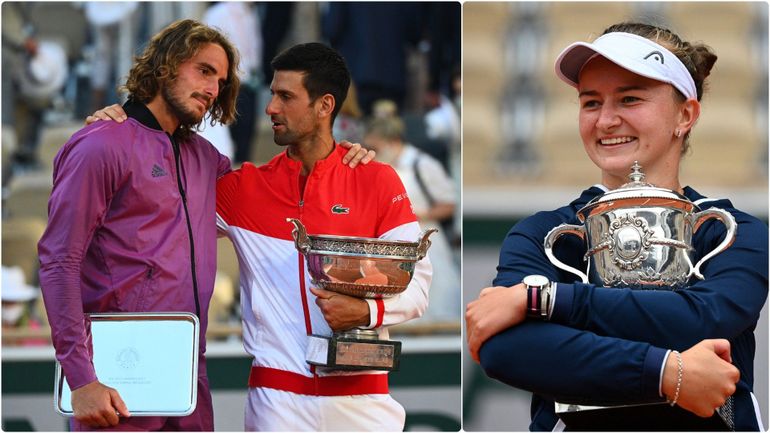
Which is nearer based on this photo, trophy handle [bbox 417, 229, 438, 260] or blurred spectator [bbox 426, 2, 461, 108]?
trophy handle [bbox 417, 229, 438, 260]

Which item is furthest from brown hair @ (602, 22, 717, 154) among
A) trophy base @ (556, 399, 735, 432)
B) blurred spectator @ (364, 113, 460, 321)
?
blurred spectator @ (364, 113, 460, 321)

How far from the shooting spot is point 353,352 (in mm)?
3074

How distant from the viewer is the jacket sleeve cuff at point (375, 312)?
309 cm

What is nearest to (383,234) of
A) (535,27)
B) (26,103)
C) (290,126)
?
(290,126)

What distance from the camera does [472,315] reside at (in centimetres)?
207

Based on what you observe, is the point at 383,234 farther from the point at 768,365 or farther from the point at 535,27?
the point at 535,27

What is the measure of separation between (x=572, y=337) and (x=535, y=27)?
6.11 metres

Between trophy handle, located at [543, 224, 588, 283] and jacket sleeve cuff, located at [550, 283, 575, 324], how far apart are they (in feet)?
0.31

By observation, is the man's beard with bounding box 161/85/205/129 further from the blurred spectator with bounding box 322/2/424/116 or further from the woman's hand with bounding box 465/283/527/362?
the blurred spectator with bounding box 322/2/424/116

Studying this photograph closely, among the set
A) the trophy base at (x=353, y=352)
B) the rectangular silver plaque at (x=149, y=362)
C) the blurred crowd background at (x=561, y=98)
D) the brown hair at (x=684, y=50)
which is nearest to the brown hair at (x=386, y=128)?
the blurred crowd background at (x=561, y=98)

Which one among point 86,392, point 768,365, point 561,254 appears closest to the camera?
point 561,254

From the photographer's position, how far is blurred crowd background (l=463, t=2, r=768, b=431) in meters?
7.65

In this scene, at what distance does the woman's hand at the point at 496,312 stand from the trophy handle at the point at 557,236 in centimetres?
9

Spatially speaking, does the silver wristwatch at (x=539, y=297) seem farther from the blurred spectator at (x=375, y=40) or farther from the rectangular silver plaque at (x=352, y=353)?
the blurred spectator at (x=375, y=40)
